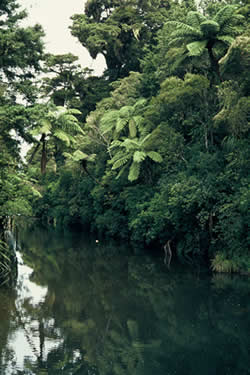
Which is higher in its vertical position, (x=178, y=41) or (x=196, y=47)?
(x=178, y=41)

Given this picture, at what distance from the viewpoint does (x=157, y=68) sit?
932 inches

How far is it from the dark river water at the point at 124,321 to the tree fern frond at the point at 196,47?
22.6 feet

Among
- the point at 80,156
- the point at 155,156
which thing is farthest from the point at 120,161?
the point at 80,156

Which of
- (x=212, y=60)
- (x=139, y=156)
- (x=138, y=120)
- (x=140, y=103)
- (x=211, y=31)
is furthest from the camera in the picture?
(x=140, y=103)

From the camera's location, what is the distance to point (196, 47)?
16.3 metres

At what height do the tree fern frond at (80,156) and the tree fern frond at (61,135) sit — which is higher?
the tree fern frond at (61,135)

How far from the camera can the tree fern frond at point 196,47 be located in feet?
53.1

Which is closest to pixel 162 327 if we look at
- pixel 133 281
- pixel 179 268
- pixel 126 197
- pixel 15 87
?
pixel 133 281

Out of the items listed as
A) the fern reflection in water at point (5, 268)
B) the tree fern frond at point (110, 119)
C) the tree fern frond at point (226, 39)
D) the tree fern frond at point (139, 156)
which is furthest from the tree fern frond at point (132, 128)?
the fern reflection in water at point (5, 268)

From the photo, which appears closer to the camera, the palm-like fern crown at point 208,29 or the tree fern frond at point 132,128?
the palm-like fern crown at point 208,29

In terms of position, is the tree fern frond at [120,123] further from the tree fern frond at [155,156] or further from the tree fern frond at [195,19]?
the tree fern frond at [195,19]

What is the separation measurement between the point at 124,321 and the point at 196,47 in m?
9.47

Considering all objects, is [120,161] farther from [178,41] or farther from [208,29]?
A: [208,29]

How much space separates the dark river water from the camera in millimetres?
8023
